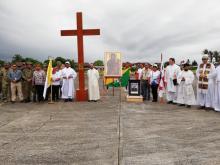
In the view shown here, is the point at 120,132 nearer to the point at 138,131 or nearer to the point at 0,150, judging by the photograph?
the point at 138,131

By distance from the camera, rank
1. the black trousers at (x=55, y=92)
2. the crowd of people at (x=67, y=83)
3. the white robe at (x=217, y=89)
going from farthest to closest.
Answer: the black trousers at (x=55, y=92) < the crowd of people at (x=67, y=83) < the white robe at (x=217, y=89)

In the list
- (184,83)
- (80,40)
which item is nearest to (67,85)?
(80,40)

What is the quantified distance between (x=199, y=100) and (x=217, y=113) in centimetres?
159

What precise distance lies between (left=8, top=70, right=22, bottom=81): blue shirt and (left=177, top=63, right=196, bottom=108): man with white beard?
6963mm

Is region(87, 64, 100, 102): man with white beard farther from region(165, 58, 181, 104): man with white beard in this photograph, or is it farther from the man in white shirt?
region(165, 58, 181, 104): man with white beard

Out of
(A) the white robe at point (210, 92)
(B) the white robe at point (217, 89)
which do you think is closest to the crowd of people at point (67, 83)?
(A) the white robe at point (210, 92)

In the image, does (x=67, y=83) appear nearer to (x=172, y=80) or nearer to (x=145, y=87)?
(x=145, y=87)

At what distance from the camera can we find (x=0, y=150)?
290 inches

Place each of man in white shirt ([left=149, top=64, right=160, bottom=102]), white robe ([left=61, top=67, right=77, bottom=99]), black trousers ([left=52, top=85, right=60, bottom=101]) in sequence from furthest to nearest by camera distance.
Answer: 1. black trousers ([left=52, top=85, right=60, bottom=101])
2. white robe ([left=61, top=67, right=77, bottom=99])
3. man in white shirt ([left=149, top=64, right=160, bottom=102])

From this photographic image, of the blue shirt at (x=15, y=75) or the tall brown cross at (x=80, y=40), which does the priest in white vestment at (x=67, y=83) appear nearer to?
the tall brown cross at (x=80, y=40)

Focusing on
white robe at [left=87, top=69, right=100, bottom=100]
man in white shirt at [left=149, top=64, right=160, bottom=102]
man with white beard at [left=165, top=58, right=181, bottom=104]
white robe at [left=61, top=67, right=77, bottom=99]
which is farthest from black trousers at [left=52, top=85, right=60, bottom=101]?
man with white beard at [left=165, top=58, right=181, bottom=104]

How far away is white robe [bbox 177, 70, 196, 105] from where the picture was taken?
47.1ft

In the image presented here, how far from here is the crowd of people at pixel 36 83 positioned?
53.3 ft

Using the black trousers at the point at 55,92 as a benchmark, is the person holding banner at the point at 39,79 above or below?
above
